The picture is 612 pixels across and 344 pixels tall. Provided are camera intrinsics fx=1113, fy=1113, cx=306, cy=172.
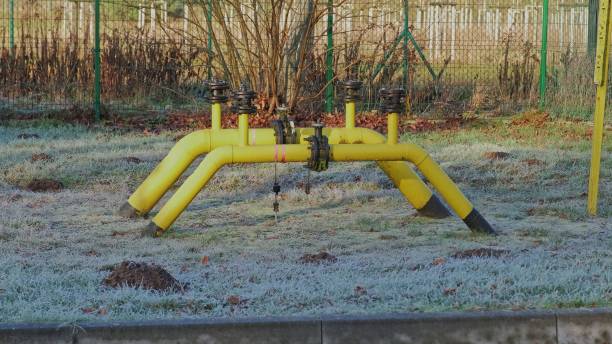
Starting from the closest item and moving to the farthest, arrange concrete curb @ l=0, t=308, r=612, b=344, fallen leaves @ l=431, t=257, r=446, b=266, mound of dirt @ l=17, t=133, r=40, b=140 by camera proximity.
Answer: concrete curb @ l=0, t=308, r=612, b=344
fallen leaves @ l=431, t=257, r=446, b=266
mound of dirt @ l=17, t=133, r=40, b=140

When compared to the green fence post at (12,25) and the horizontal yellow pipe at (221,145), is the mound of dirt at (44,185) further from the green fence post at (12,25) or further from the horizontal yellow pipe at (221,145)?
the green fence post at (12,25)

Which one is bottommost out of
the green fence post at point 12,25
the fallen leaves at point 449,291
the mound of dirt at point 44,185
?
the fallen leaves at point 449,291

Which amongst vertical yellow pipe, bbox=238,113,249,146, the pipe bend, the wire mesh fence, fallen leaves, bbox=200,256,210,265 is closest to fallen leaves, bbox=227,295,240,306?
fallen leaves, bbox=200,256,210,265

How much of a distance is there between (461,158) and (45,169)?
4159 millimetres

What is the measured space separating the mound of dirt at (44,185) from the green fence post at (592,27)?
28.4 ft

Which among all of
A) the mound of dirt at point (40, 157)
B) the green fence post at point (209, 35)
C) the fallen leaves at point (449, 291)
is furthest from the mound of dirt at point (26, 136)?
the fallen leaves at point (449, 291)

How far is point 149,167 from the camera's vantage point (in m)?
10.8

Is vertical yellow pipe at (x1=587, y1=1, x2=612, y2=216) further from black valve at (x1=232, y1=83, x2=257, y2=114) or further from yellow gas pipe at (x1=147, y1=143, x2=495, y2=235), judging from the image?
black valve at (x1=232, y1=83, x2=257, y2=114)

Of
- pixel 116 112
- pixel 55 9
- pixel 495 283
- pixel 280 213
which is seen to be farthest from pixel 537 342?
pixel 55 9

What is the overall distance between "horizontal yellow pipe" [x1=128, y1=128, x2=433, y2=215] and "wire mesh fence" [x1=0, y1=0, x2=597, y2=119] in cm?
605

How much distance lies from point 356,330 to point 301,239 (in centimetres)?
277

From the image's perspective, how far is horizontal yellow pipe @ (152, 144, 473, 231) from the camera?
291 inches

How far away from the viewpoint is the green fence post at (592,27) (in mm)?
16016

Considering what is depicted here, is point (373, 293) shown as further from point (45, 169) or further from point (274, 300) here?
point (45, 169)
